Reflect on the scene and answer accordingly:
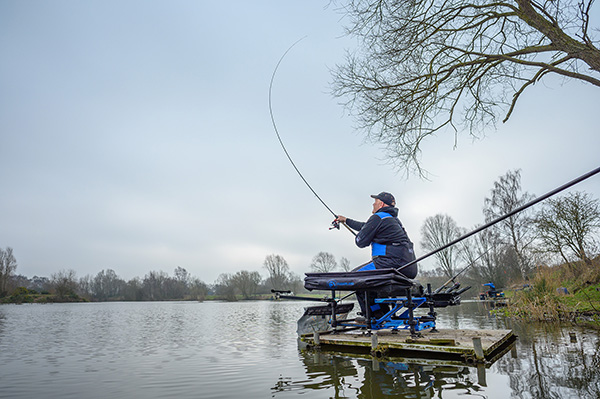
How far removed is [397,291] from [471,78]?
4.82 m

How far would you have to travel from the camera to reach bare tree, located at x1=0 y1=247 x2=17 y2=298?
51938 millimetres

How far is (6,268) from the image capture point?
2152 inches

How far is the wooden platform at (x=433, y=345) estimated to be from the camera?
14.3ft

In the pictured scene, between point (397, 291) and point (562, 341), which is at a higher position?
point (397, 291)

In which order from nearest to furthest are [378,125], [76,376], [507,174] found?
[76,376]
[378,125]
[507,174]

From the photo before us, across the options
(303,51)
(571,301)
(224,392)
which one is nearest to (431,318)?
(224,392)

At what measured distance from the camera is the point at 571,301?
10.7 m

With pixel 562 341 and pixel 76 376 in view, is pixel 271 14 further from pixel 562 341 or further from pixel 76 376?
pixel 562 341

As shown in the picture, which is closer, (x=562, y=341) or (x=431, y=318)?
(x=562, y=341)

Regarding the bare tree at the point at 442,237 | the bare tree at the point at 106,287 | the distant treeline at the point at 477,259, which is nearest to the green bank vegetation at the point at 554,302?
the distant treeline at the point at 477,259

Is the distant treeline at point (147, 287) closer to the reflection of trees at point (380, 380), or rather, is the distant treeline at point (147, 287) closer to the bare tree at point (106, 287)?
the bare tree at point (106, 287)

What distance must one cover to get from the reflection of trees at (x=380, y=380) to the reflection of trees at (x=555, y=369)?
480 mm

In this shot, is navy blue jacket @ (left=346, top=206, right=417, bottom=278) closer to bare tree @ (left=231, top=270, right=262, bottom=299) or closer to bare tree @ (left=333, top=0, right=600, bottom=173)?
bare tree @ (left=333, top=0, right=600, bottom=173)

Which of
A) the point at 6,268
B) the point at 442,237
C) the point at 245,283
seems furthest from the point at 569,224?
the point at 6,268
